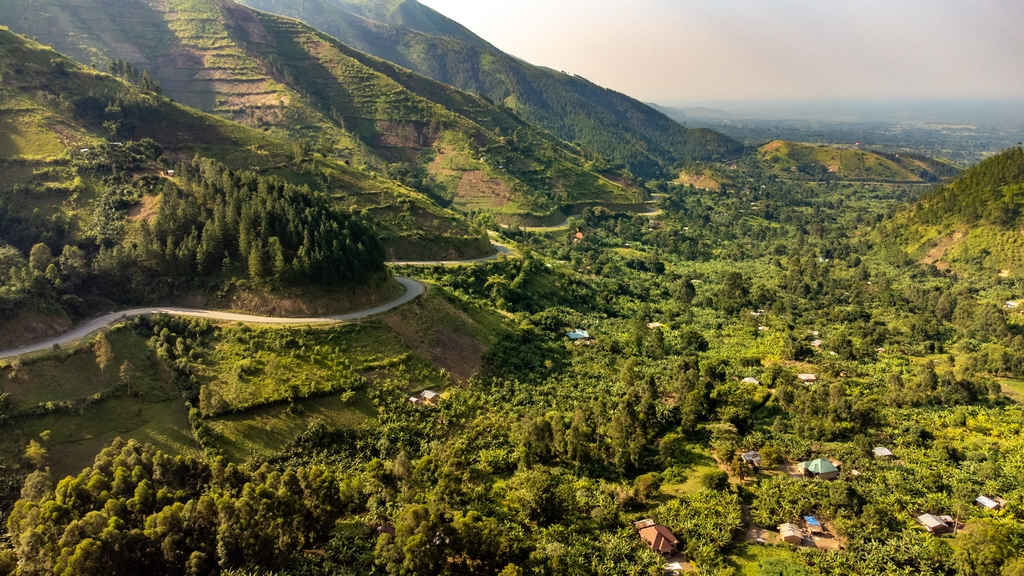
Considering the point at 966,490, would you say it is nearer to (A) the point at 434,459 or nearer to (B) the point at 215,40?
(A) the point at 434,459

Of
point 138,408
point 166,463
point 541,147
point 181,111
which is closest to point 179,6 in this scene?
point 181,111

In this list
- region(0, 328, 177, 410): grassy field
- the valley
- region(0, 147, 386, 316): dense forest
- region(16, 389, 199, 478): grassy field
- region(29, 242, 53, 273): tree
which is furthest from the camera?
region(0, 147, 386, 316): dense forest

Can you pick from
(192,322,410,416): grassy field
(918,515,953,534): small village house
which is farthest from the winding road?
(918,515,953,534): small village house

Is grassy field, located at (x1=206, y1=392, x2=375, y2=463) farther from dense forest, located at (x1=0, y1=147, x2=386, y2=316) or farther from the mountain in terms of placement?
the mountain

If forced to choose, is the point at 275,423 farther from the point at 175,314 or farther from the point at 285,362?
the point at 175,314

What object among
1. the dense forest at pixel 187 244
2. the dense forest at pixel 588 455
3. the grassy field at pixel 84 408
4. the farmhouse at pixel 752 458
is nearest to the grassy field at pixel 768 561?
the dense forest at pixel 588 455

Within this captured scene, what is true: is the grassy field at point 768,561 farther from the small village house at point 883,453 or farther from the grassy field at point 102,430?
the grassy field at point 102,430

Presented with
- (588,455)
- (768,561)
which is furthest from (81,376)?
(768,561)
